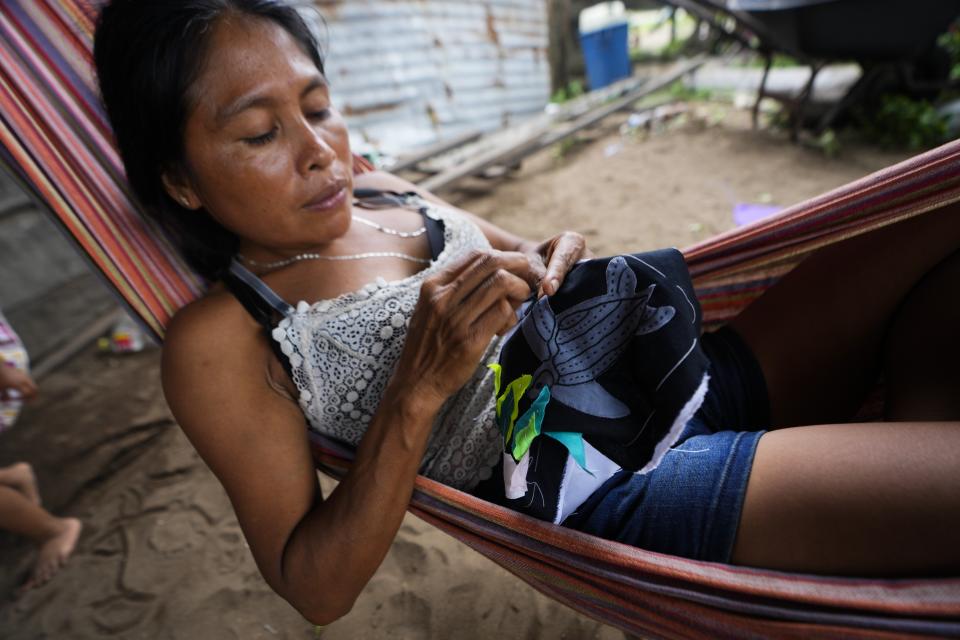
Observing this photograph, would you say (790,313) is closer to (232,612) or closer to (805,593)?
(805,593)

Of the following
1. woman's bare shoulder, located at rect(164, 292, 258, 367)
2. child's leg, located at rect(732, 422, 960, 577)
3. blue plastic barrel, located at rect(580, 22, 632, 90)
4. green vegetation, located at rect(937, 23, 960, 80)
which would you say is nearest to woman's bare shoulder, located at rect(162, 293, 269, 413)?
woman's bare shoulder, located at rect(164, 292, 258, 367)

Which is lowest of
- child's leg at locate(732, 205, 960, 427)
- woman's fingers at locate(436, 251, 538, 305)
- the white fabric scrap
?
child's leg at locate(732, 205, 960, 427)

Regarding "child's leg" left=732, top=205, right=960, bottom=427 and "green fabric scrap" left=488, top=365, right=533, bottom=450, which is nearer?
"green fabric scrap" left=488, top=365, right=533, bottom=450

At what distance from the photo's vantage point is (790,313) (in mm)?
1165

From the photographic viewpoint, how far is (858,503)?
2.41 ft

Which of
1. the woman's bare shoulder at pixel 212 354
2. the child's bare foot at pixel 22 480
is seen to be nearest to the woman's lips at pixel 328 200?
the woman's bare shoulder at pixel 212 354

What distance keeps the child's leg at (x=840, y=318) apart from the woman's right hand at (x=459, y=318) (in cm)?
64

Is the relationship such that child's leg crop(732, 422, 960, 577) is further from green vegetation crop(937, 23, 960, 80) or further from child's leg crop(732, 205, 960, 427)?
green vegetation crop(937, 23, 960, 80)

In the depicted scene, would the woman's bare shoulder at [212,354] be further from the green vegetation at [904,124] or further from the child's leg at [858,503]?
the green vegetation at [904,124]

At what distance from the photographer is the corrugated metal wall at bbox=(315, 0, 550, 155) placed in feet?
16.3

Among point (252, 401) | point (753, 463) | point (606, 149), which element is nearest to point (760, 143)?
point (606, 149)

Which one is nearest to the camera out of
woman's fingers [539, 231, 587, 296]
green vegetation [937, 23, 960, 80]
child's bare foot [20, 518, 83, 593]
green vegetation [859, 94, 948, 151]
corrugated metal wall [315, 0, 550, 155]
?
woman's fingers [539, 231, 587, 296]

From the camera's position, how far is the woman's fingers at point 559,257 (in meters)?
0.90

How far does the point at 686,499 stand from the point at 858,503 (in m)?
0.24
